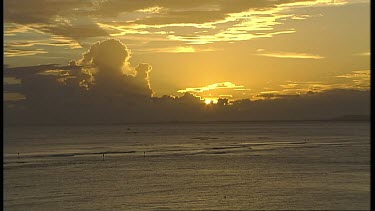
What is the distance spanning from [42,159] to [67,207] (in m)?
21.0

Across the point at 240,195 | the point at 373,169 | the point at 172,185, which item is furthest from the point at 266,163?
the point at 373,169

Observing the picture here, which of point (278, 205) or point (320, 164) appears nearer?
point (278, 205)

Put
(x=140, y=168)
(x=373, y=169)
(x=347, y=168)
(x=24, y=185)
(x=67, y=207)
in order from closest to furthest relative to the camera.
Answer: (x=373, y=169), (x=67, y=207), (x=24, y=185), (x=347, y=168), (x=140, y=168)

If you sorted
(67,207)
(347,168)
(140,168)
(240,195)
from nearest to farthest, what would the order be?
(67,207) < (240,195) < (347,168) < (140,168)

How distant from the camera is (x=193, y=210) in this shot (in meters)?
15.7

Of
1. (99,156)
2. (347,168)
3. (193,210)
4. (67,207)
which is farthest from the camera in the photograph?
(99,156)

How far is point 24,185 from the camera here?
2239 cm

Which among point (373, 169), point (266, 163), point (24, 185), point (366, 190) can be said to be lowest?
point (266, 163)

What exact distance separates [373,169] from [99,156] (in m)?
39.6

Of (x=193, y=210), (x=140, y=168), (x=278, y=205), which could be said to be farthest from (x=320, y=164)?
(x=193, y=210)

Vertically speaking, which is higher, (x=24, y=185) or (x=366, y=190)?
(x=366, y=190)

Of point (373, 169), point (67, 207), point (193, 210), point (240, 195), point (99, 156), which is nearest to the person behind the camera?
point (373, 169)

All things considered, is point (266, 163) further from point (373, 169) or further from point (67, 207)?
point (373, 169)

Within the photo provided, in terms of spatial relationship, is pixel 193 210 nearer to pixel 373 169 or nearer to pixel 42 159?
pixel 373 169
